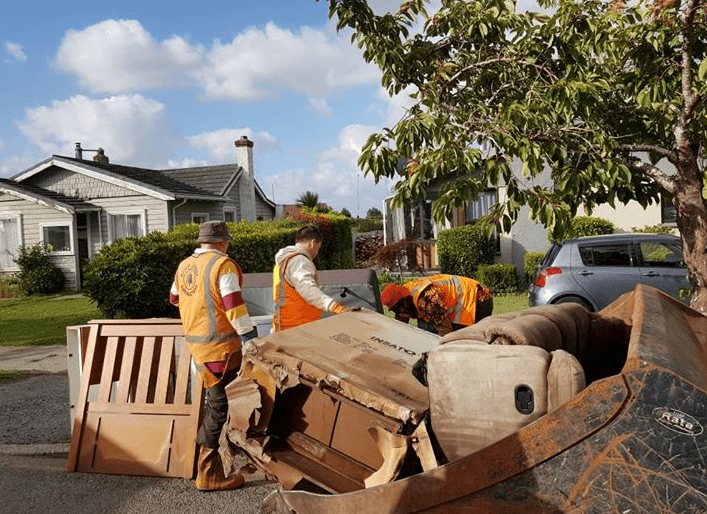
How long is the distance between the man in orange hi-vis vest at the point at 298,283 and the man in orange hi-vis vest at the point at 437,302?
791 millimetres

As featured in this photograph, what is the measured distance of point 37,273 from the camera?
68.0ft

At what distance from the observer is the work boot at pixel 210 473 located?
4398 millimetres

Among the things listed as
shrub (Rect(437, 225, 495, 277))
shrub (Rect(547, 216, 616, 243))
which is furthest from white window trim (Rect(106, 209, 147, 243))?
shrub (Rect(547, 216, 616, 243))

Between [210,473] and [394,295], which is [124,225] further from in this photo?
[210,473]

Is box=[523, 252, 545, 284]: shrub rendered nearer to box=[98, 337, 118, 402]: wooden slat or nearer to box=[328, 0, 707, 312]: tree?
box=[328, 0, 707, 312]: tree

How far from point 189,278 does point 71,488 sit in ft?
5.70

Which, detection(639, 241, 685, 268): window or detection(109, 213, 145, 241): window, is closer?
detection(639, 241, 685, 268): window

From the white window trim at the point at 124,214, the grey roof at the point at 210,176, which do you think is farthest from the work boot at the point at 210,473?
the grey roof at the point at 210,176

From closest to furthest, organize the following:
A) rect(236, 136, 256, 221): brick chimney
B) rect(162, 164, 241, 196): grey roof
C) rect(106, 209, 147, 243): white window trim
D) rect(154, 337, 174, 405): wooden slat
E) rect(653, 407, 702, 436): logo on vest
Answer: rect(653, 407, 702, 436): logo on vest, rect(154, 337, 174, 405): wooden slat, rect(106, 209, 147, 243): white window trim, rect(162, 164, 241, 196): grey roof, rect(236, 136, 256, 221): brick chimney

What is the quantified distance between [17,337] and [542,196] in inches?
431

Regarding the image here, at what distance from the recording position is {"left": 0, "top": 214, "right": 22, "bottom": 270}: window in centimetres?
2227

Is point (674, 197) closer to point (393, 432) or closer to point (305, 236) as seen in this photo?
point (305, 236)

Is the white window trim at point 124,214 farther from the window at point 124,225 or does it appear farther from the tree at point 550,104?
the tree at point 550,104

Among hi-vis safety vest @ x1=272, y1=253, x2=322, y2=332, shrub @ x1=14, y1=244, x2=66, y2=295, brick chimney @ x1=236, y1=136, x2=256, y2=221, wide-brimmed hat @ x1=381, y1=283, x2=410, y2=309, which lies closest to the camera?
hi-vis safety vest @ x1=272, y1=253, x2=322, y2=332
